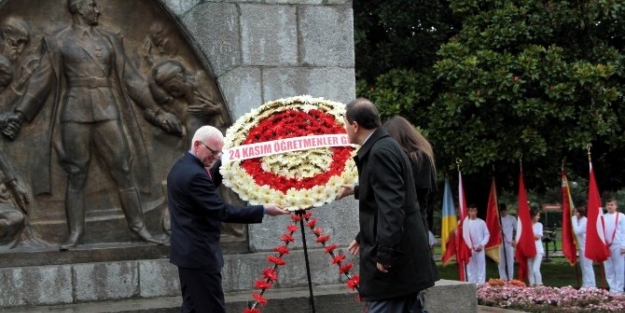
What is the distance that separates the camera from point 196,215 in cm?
664

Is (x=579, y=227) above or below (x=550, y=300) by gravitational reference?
above

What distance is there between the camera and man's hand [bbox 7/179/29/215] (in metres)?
8.03

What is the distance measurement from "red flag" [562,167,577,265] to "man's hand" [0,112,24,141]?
37.2 ft

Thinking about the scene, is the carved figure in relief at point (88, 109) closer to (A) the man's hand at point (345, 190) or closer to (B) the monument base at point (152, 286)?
(B) the monument base at point (152, 286)

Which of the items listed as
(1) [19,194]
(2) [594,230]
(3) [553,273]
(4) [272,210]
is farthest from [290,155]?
(3) [553,273]

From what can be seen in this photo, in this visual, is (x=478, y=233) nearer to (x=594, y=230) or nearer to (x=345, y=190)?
(x=594, y=230)

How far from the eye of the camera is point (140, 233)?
827cm

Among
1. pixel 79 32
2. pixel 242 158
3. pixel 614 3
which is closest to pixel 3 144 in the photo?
pixel 79 32

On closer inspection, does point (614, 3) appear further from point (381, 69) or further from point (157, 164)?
point (157, 164)

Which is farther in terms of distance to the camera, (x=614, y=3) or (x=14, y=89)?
(x=614, y=3)

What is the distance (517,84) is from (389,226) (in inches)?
435

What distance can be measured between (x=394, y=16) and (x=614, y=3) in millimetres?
3793

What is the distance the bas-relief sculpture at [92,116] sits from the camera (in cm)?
808

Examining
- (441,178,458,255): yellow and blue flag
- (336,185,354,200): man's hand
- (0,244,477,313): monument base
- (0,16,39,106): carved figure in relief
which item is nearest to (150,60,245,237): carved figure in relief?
(0,244,477,313): monument base
